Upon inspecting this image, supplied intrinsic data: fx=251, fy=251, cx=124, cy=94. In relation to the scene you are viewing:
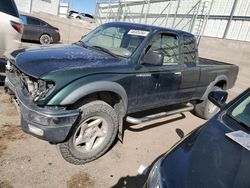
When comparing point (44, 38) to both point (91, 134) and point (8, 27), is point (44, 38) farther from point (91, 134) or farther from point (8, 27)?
point (91, 134)

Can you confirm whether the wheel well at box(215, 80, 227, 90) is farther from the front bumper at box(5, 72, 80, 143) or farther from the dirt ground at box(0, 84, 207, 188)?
the front bumper at box(5, 72, 80, 143)

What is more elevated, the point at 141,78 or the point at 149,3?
the point at 149,3

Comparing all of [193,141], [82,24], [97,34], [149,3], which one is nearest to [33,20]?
[82,24]

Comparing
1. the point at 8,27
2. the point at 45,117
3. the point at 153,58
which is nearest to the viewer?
the point at 45,117

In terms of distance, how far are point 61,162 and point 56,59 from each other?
4.50ft

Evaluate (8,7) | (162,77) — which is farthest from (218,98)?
(8,7)

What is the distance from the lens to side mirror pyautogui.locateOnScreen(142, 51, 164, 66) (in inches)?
147

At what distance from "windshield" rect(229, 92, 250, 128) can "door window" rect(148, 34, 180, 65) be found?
179cm

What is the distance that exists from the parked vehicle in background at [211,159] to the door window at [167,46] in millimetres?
2042

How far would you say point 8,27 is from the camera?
17.9ft

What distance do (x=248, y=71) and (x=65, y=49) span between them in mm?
8560

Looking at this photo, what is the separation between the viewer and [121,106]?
3723 mm

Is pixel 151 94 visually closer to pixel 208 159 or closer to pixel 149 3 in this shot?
pixel 208 159

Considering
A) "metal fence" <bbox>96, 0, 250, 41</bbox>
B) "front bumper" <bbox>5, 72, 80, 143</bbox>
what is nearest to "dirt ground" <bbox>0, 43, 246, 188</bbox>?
"front bumper" <bbox>5, 72, 80, 143</bbox>
